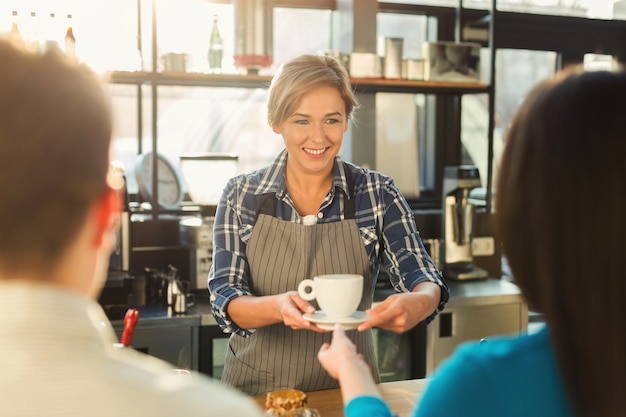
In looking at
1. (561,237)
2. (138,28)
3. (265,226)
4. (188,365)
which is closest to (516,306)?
(188,365)

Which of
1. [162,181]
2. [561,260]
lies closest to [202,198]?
[162,181]

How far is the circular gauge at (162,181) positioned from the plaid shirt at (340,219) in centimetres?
145

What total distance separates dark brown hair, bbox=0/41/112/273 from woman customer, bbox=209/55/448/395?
4.23 ft

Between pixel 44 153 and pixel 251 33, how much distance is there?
9.13 feet

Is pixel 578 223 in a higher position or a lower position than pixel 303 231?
higher

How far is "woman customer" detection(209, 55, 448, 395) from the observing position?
203 cm

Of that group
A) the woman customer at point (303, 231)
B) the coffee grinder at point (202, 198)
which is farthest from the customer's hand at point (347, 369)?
the coffee grinder at point (202, 198)

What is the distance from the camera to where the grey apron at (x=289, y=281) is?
2.03 meters

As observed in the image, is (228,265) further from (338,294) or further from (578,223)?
(578,223)

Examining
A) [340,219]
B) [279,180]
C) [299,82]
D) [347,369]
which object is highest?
[299,82]

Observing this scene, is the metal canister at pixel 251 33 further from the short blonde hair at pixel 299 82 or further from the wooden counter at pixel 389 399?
the wooden counter at pixel 389 399

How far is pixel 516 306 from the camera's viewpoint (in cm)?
352

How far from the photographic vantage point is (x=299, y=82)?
2.07m

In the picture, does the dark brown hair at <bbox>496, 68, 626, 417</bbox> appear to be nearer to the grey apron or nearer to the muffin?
the muffin
